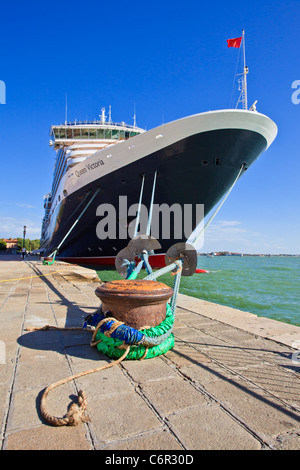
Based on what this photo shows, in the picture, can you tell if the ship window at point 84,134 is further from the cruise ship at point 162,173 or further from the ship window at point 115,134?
the cruise ship at point 162,173

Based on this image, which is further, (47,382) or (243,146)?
(243,146)

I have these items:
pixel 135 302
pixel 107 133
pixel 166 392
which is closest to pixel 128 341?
pixel 135 302

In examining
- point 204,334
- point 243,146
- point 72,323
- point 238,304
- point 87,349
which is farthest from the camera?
point 243,146

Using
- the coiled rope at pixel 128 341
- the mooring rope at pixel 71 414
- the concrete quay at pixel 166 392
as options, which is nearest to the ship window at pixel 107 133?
the concrete quay at pixel 166 392

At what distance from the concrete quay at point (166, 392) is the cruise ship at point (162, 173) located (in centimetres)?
918

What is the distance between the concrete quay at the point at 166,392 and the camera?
1.74m

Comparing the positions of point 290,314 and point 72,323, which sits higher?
point 72,323

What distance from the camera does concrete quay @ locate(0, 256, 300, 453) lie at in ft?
5.70

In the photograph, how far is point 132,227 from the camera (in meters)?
16.1

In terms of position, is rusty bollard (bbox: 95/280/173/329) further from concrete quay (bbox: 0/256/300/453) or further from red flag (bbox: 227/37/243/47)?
red flag (bbox: 227/37/243/47)

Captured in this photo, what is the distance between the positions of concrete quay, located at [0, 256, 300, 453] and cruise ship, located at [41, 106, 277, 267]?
9183 mm
